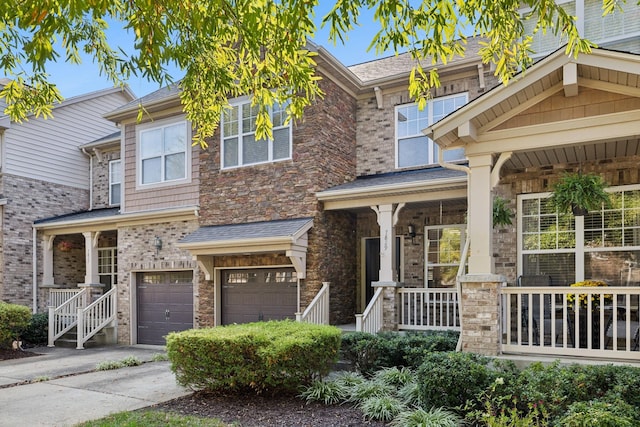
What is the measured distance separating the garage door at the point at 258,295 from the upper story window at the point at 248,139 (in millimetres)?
2641

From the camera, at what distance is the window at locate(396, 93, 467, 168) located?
37.9 feet

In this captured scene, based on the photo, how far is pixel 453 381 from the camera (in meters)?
5.93

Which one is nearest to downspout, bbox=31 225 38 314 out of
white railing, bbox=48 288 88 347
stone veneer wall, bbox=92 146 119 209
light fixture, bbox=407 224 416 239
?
white railing, bbox=48 288 88 347

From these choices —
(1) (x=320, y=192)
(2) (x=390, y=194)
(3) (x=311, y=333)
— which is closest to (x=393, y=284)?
(2) (x=390, y=194)

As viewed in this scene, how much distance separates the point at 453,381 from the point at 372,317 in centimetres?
421

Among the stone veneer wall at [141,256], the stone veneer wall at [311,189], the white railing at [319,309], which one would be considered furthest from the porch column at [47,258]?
the white railing at [319,309]

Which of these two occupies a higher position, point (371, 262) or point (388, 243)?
point (388, 243)

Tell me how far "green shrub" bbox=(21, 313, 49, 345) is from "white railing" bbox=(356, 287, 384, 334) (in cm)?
955

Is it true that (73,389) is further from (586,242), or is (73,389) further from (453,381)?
(586,242)

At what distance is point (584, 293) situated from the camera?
701 centimetres

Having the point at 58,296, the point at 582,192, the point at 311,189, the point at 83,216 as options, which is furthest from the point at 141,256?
the point at 582,192

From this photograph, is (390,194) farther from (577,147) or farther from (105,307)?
(105,307)

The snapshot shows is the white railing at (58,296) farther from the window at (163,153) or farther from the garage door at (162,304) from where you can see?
the window at (163,153)

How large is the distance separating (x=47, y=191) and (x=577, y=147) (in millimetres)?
15051
